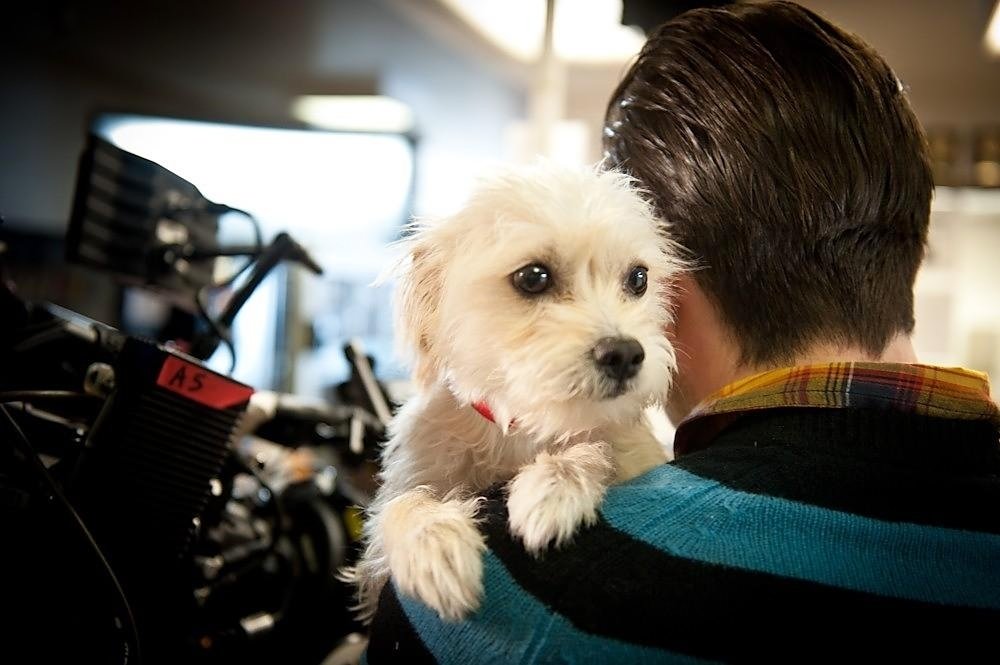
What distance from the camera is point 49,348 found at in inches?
35.9

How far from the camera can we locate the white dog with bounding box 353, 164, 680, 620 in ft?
2.58

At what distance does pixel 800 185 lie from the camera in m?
0.80

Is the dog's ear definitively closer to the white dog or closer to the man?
the white dog

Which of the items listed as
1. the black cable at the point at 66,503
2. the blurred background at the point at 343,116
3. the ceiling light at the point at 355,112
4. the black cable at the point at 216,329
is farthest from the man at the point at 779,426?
the ceiling light at the point at 355,112

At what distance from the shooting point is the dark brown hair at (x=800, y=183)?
81 centimetres

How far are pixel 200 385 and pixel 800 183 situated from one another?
2.25 ft

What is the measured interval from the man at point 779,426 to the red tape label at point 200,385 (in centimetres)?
36

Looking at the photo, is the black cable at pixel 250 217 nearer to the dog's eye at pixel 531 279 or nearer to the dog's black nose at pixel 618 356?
the dog's eye at pixel 531 279

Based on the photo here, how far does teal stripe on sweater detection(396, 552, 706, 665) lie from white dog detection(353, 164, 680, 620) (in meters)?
0.04

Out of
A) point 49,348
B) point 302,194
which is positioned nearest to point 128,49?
point 302,194

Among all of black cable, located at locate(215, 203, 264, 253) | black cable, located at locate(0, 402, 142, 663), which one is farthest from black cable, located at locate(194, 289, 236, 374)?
black cable, located at locate(0, 402, 142, 663)

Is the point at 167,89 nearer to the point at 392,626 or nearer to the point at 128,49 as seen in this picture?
the point at 128,49

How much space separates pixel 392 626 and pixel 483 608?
0.11 metres

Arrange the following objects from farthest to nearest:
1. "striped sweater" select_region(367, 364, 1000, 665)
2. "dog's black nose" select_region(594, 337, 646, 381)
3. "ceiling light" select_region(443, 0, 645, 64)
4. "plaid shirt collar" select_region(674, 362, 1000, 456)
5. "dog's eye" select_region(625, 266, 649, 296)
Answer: "ceiling light" select_region(443, 0, 645, 64) → "dog's eye" select_region(625, 266, 649, 296) → "dog's black nose" select_region(594, 337, 646, 381) → "plaid shirt collar" select_region(674, 362, 1000, 456) → "striped sweater" select_region(367, 364, 1000, 665)
